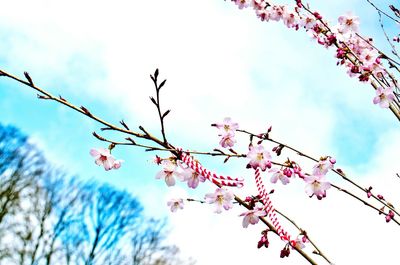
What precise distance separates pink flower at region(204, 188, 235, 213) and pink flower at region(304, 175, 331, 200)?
45 cm

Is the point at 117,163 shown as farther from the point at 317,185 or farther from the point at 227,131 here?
the point at 317,185

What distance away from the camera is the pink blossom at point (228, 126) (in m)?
2.49

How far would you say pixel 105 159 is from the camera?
2.29 metres

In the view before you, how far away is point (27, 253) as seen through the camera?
1392 centimetres

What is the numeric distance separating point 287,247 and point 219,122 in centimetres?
88

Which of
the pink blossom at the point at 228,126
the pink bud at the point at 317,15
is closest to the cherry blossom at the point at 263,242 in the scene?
the pink blossom at the point at 228,126

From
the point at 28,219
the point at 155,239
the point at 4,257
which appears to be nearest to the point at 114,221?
the point at 155,239

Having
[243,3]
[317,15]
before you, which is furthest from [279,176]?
[243,3]

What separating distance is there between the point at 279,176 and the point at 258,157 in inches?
9.9

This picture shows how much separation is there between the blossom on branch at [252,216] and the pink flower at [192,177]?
0.94 feet

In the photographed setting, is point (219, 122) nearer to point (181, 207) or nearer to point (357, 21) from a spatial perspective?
point (181, 207)

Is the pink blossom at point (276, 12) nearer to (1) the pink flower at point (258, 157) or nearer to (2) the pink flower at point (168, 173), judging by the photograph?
(1) the pink flower at point (258, 157)

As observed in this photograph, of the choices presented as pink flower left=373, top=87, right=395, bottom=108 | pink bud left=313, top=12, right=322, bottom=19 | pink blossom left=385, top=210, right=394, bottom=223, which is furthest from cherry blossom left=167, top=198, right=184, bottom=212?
pink bud left=313, top=12, right=322, bottom=19

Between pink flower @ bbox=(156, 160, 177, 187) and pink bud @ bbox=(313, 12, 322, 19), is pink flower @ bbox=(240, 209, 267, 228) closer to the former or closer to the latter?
pink flower @ bbox=(156, 160, 177, 187)
